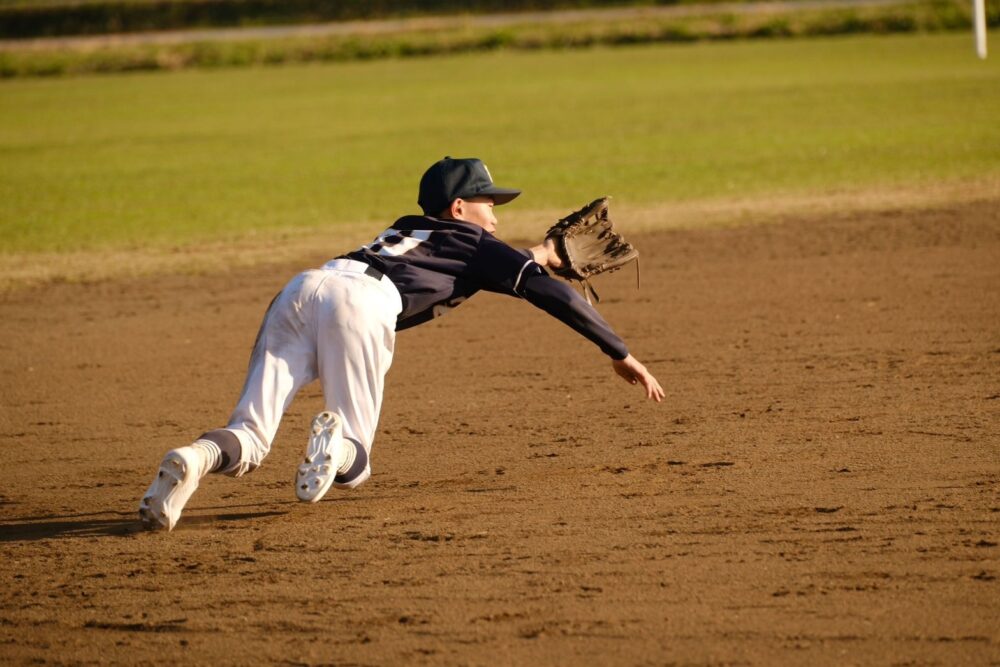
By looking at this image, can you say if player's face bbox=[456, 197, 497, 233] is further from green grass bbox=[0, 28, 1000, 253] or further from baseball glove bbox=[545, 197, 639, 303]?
green grass bbox=[0, 28, 1000, 253]

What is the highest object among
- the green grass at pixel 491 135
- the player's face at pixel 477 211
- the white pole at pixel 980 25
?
the player's face at pixel 477 211

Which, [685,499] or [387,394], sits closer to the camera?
[685,499]

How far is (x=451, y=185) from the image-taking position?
4.86m

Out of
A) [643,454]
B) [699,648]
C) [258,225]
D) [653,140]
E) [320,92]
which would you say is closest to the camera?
[699,648]

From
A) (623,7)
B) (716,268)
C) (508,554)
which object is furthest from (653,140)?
(623,7)

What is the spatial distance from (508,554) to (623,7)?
147 ft

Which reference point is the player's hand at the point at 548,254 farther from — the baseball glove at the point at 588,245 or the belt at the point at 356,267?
the belt at the point at 356,267

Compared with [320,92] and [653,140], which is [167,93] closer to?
[320,92]

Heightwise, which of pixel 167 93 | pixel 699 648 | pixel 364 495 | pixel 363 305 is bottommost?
pixel 167 93

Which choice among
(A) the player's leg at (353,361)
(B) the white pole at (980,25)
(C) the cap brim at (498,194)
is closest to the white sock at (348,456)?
(A) the player's leg at (353,361)

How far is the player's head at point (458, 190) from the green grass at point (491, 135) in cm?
811

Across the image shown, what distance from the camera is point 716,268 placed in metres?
10.1

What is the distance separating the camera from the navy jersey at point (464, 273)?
4676 mm

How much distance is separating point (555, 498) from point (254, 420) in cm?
118
